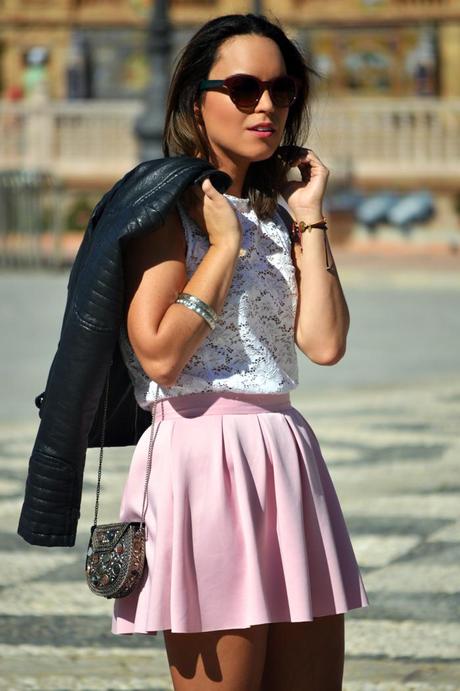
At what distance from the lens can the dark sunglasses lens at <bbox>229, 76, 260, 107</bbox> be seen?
3.32 m

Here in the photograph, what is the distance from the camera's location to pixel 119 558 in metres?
3.28

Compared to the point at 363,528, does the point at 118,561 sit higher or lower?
higher

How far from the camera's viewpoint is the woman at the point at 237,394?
3.22 m

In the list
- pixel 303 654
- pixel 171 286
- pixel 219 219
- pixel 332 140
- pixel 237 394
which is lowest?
pixel 332 140

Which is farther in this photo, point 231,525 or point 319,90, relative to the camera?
point 319,90

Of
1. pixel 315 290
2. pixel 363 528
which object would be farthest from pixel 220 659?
pixel 363 528

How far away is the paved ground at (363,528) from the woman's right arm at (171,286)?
1931 mm

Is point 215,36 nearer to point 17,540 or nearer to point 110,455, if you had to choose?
point 17,540

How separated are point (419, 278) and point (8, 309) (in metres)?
6.32

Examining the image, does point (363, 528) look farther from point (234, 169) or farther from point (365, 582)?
point (234, 169)

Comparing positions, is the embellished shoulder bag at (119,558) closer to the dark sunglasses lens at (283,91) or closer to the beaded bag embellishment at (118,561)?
the beaded bag embellishment at (118,561)

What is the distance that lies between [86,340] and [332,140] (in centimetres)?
2831

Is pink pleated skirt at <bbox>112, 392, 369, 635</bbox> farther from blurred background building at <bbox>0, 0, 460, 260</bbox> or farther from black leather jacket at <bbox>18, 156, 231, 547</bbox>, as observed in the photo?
blurred background building at <bbox>0, 0, 460, 260</bbox>

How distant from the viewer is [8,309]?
56.4ft
